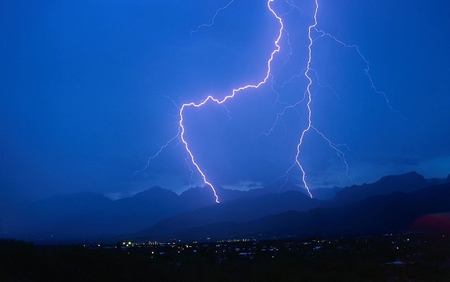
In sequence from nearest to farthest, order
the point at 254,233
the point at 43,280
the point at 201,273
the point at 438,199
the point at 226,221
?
the point at 43,280, the point at 201,273, the point at 438,199, the point at 254,233, the point at 226,221

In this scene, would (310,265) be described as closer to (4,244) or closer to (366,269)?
(366,269)

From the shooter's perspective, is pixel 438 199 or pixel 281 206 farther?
pixel 281 206

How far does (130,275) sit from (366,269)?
1254cm

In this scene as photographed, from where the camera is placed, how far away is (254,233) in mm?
104562

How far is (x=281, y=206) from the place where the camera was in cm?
14175

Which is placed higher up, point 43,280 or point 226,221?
point 226,221

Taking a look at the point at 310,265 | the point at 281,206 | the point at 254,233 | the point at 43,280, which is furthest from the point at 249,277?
the point at 281,206

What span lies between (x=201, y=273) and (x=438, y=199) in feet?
252

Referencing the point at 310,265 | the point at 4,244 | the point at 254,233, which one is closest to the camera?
the point at 4,244

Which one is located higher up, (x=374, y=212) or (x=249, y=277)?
(x=374, y=212)

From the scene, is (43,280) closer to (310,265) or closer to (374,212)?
(310,265)

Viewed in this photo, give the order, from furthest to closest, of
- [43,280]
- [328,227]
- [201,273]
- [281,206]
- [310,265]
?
[281,206] < [328,227] < [310,265] < [201,273] < [43,280]

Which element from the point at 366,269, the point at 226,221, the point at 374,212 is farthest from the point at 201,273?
the point at 226,221

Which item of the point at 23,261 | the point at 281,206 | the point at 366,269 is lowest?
the point at 366,269
